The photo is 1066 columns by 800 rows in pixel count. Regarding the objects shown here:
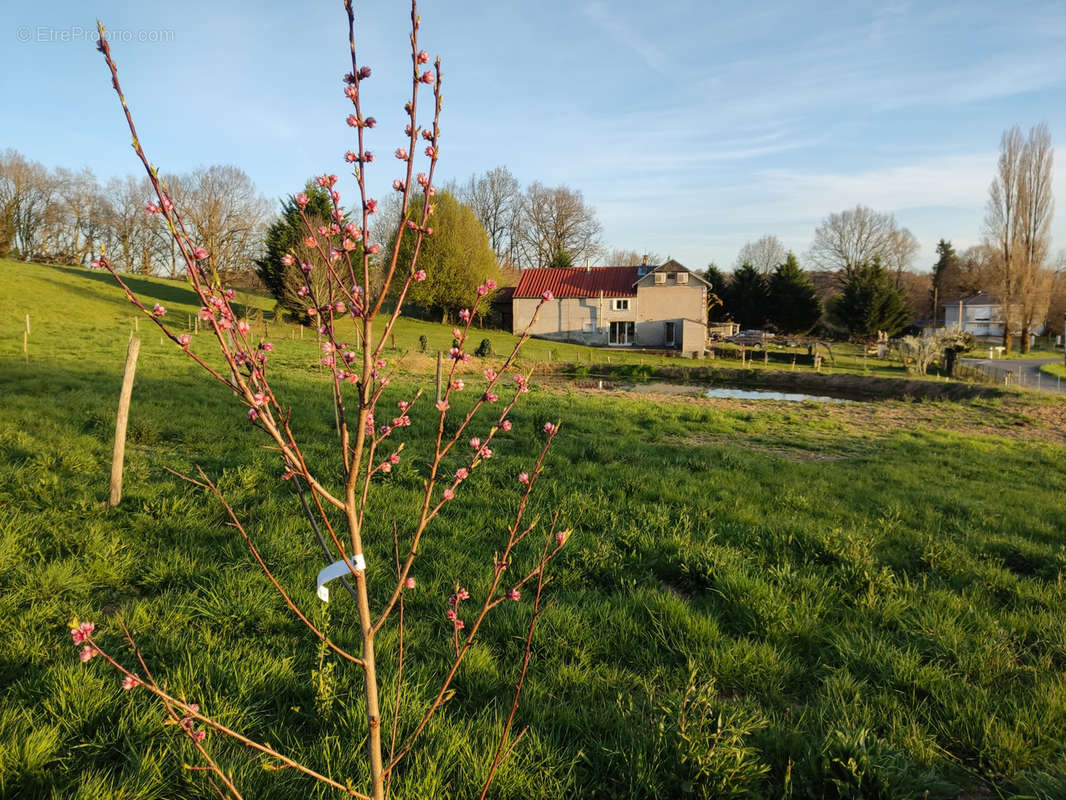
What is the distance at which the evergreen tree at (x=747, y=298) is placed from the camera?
163ft

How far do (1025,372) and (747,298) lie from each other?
22.0 metres

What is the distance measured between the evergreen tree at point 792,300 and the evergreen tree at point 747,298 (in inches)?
32.2

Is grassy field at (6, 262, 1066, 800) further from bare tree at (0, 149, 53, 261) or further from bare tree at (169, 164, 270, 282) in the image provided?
bare tree at (0, 149, 53, 261)

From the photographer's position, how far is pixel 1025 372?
30.7m

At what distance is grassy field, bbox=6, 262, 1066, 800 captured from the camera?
263 cm

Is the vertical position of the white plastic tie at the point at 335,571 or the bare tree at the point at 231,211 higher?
the bare tree at the point at 231,211

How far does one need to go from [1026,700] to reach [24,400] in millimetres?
13067

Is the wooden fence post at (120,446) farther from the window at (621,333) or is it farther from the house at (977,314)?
the house at (977,314)

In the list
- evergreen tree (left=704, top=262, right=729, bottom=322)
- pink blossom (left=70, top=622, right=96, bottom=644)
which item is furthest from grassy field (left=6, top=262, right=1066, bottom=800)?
evergreen tree (left=704, top=262, right=729, bottom=322)

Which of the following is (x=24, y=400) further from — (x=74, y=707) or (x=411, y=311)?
(x=411, y=311)

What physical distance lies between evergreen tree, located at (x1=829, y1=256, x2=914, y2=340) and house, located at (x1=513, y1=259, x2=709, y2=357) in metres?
11.8

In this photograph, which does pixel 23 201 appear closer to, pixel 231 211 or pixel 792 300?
pixel 231 211

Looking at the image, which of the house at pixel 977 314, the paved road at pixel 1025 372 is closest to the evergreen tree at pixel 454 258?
the paved road at pixel 1025 372

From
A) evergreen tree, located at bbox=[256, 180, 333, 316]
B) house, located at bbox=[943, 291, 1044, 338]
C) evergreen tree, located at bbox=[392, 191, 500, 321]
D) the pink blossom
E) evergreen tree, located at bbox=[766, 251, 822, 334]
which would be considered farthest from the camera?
house, located at bbox=[943, 291, 1044, 338]
